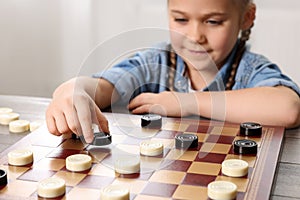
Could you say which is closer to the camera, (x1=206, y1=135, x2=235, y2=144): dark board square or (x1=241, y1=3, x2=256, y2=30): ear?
(x1=206, y1=135, x2=235, y2=144): dark board square

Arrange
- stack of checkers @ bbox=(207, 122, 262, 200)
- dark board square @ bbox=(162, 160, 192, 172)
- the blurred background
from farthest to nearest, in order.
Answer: the blurred background
dark board square @ bbox=(162, 160, 192, 172)
stack of checkers @ bbox=(207, 122, 262, 200)

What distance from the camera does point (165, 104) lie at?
144 centimetres

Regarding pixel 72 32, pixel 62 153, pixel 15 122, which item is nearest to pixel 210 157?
pixel 62 153

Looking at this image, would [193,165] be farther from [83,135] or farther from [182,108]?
[182,108]

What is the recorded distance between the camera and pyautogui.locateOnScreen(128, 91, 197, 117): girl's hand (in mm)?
1410

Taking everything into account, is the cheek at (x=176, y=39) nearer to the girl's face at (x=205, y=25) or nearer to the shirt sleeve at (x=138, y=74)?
the girl's face at (x=205, y=25)

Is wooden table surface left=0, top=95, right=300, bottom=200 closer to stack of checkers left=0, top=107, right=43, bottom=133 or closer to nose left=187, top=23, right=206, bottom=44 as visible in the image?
stack of checkers left=0, top=107, right=43, bottom=133

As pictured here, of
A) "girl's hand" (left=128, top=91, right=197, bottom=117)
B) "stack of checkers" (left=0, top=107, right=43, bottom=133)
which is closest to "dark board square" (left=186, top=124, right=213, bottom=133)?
"girl's hand" (left=128, top=91, right=197, bottom=117)

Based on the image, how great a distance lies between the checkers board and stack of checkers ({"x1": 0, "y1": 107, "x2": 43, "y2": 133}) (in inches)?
1.4

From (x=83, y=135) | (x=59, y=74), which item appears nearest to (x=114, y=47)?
(x=83, y=135)

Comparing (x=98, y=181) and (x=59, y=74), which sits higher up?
(x=98, y=181)

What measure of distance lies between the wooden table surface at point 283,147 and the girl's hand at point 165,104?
0.24 metres

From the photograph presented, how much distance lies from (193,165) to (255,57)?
2.31 feet

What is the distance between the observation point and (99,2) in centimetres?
278
